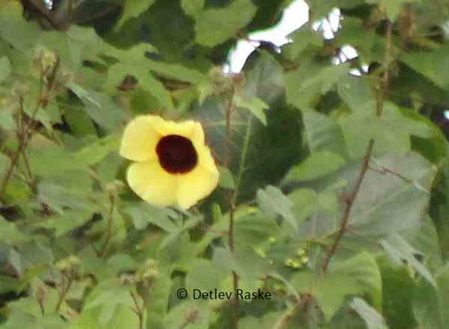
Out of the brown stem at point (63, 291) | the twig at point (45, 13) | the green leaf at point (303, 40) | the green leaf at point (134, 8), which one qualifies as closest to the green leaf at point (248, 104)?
the brown stem at point (63, 291)

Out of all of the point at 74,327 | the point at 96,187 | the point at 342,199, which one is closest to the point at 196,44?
the point at 96,187

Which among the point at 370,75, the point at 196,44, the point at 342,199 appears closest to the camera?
the point at 342,199

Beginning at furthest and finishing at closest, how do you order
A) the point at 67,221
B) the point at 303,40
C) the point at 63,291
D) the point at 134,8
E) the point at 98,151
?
the point at 134,8
the point at 303,40
the point at 98,151
the point at 67,221
the point at 63,291

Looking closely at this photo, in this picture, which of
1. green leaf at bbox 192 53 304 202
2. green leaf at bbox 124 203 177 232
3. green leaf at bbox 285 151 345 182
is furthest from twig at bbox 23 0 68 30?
green leaf at bbox 285 151 345 182

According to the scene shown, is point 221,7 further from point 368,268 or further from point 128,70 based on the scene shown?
point 368,268

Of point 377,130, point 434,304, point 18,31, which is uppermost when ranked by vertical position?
point 377,130

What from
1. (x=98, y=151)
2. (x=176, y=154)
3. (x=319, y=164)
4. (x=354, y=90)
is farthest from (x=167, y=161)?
(x=354, y=90)

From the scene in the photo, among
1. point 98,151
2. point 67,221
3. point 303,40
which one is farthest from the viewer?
point 303,40

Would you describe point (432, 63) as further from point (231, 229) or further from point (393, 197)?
point (231, 229)
